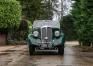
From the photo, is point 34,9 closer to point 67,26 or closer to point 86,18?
point 67,26

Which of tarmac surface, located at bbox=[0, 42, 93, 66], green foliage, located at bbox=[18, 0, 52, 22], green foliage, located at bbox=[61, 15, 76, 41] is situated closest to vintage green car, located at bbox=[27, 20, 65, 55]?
tarmac surface, located at bbox=[0, 42, 93, 66]

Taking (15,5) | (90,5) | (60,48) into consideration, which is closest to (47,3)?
(15,5)

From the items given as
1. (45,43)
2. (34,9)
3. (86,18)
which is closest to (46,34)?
(45,43)

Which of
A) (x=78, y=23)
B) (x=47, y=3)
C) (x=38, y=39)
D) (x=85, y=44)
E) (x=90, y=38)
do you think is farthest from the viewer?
(x=47, y=3)

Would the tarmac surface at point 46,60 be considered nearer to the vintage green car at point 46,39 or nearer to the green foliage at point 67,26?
the vintage green car at point 46,39

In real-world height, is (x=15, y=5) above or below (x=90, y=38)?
above

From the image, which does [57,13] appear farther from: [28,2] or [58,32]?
[58,32]

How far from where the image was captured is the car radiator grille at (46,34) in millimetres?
26844

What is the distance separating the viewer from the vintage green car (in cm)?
2658

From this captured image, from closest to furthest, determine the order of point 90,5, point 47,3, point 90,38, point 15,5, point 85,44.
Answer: point 90,5 < point 90,38 < point 85,44 < point 15,5 < point 47,3

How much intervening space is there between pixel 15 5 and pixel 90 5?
19658 mm

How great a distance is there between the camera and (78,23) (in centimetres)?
4162

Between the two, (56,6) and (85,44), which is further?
(56,6)

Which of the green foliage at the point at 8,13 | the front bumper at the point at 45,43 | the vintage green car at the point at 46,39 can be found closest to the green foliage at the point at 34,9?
the green foliage at the point at 8,13
